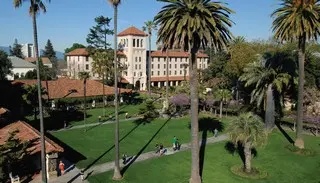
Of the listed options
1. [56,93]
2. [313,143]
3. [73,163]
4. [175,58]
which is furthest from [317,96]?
→ [175,58]

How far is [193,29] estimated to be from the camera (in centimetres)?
2266

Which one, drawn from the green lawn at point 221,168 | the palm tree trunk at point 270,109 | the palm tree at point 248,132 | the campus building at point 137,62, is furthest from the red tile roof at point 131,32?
the palm tree at point 248,132

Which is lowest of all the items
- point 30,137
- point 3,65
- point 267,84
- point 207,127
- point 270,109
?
point 207,127

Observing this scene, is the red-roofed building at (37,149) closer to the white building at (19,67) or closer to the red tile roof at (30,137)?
the red tile roof at (30,137)

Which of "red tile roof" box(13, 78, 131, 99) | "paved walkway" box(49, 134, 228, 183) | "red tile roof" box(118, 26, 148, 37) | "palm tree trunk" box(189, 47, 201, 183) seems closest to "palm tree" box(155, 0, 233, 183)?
"palm tree trunk" box(189, 47, 201, 183)

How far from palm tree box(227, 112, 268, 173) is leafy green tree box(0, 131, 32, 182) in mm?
18109

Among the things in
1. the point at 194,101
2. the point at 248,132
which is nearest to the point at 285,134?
the point at 248,132

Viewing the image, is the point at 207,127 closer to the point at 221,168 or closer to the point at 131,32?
the point at 221,168

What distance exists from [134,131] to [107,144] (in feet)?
21.6

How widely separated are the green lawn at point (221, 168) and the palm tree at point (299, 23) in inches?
138

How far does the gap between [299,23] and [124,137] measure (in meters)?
24.1

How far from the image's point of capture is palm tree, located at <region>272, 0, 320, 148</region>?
103 ft

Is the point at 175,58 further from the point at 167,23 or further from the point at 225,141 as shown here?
the point at 167,23

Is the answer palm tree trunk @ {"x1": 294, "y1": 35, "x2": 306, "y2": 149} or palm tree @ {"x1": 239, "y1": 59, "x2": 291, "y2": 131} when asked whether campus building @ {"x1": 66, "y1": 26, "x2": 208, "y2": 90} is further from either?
palm tree trunk @ {"x1": 294, "y1": 35, "x2": 306, "y2": 149}
